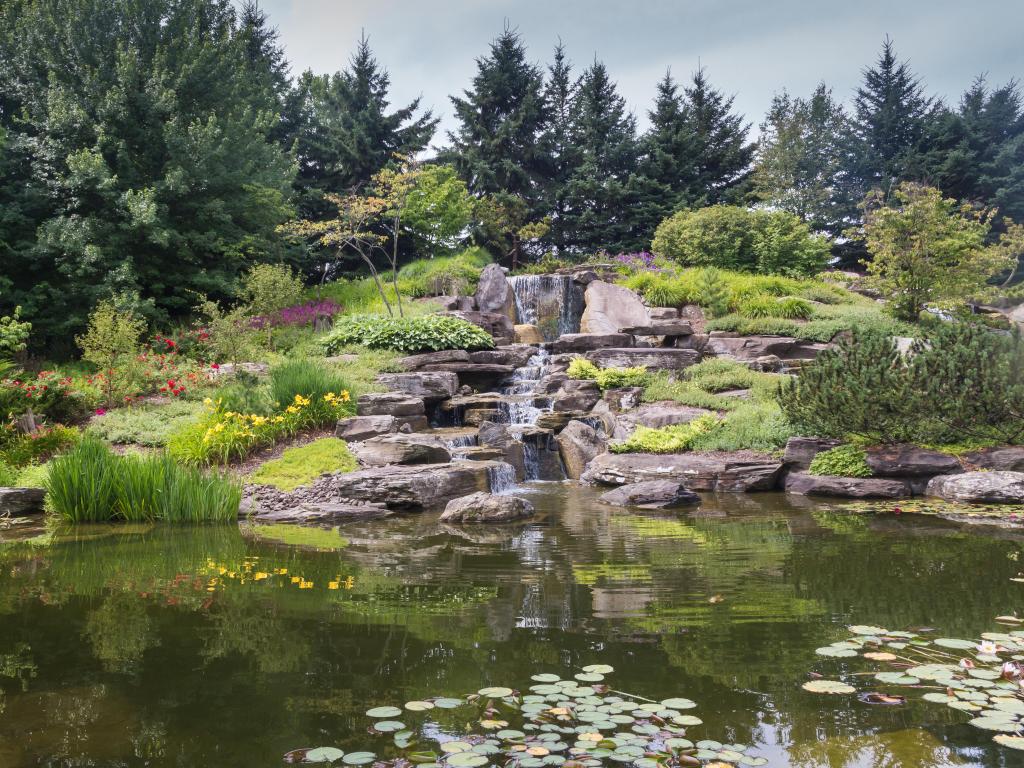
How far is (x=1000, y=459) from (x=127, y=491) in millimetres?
10162

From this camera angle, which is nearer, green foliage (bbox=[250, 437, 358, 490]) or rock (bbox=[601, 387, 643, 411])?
green foliage (bbox=[250, 437, 358, 490])

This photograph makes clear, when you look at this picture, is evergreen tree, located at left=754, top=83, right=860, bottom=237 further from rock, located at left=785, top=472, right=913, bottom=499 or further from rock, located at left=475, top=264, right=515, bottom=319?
rock, located at left=785, top=472, right=913, bottom=499

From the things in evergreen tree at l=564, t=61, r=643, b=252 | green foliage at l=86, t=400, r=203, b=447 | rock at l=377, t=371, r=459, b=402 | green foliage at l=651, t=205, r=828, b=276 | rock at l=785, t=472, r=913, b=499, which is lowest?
rock at l=785, t=472, r=913, b=499

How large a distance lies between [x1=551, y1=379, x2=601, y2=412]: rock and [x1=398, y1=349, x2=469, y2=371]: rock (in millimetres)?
2380

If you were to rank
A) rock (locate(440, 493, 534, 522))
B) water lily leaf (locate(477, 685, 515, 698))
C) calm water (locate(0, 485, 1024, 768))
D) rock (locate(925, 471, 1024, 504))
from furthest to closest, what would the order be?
1. rock (locate(925, 471, 1024, 504))
2. rock (locate(440, 493, 534, 522))
3. water lily leaf (locate(477, 685, 515, 698))
4. calm water (locate(0, 485, 1024, 768))

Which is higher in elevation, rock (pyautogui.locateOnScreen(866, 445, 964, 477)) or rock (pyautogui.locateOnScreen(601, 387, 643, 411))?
rock (pyautogui.locateOnScreen(601, 387, 643, 411))

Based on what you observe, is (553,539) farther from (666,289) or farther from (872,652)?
(666,289)

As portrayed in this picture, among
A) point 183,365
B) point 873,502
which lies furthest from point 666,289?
point 183,365

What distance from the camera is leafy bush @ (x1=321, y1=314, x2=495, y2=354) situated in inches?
560

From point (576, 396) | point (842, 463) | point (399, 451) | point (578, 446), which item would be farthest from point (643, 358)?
point (399, 451)

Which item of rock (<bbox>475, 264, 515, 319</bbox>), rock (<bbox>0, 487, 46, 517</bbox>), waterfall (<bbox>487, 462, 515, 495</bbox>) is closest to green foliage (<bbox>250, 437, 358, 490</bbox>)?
waterfall (<bbox>487, 462, 515, 495</bbox>)

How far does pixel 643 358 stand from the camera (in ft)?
45.4

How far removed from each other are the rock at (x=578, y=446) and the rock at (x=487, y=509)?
10.8 feet

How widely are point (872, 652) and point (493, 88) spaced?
26.9m
